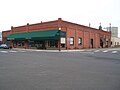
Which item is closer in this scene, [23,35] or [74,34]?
A: [74,34]

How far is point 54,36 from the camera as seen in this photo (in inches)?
1640

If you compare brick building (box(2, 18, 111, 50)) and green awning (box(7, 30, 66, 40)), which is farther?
brick building (box(2, 18, 111, 50))

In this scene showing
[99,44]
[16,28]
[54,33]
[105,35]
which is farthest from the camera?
[105,35]

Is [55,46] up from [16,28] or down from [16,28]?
down

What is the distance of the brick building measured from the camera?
142 feet

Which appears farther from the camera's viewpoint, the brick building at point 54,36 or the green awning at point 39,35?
the brick building at point 54,36

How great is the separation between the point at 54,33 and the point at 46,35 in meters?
2.23

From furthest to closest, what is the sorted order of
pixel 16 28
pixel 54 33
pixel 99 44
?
1. pixel 99 44
2. pixel 16 28
3. pixel 54 33

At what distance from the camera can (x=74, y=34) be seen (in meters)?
48.4

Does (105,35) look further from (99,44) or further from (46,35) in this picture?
(46,35)

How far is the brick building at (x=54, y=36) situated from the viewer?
43.4 m

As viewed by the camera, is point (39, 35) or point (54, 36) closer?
point (54, 36)

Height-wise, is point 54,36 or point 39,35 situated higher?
point 39,35

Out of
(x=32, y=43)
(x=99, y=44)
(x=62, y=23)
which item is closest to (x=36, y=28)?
(x=32, y=43)
